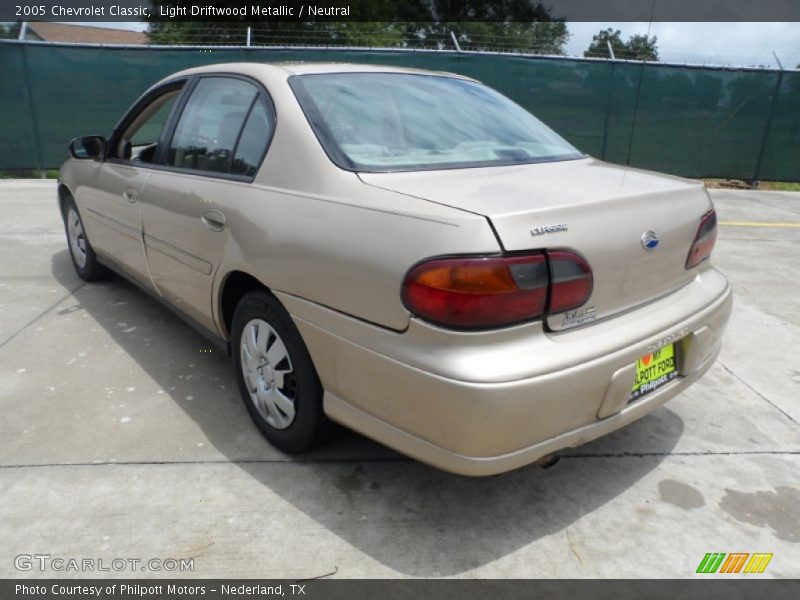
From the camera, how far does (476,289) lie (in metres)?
1.79

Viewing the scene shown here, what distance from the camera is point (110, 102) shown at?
10.3 meters

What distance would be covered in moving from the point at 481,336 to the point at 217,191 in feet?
4.91

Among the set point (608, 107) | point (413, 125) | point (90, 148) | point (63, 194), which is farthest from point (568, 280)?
point (608, 107)

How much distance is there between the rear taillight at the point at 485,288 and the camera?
179 centimetres

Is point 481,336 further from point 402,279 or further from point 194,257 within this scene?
point 194,257

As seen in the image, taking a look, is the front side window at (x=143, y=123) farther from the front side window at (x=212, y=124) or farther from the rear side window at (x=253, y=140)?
the rear side window at (x=253, y=140)

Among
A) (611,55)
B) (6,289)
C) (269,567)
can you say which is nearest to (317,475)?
(269,567)

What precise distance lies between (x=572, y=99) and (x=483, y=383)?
1023 cm

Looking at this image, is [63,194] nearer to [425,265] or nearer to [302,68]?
[302,68]

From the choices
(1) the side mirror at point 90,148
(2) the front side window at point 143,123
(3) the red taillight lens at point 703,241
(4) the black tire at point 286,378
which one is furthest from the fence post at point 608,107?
(4) the black tire at point 286,378

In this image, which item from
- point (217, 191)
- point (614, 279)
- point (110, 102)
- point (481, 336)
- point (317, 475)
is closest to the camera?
point (481, 336)

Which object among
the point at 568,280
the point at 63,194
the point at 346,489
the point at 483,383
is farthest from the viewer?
the point at 63,194

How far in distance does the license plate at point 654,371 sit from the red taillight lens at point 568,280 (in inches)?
14.1
